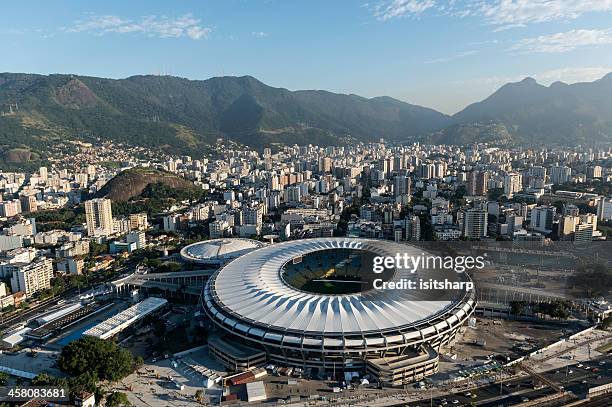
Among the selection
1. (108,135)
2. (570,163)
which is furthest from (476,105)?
(108,135)

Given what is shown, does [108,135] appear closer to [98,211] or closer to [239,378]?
[98,211]

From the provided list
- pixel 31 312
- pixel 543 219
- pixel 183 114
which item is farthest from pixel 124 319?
pixel 183 114

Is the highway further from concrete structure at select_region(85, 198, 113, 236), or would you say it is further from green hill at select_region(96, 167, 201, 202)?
green hill at select_region(96, 167, 201, 202)

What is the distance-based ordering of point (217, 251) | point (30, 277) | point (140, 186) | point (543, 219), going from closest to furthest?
point (30, 277)
point (217, 251)
point (543, 219)
point (140, 186)

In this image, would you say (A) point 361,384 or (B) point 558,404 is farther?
(A) point 361,384

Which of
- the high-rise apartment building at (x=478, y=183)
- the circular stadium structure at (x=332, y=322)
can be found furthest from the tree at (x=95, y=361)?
the high-rise apartment building at (x=478, y=183)

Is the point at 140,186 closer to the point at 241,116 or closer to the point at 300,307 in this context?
the point at 300,307

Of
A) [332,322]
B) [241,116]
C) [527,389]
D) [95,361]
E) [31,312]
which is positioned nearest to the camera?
A: [527,389]

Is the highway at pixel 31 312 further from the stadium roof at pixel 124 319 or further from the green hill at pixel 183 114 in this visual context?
the green hill at pixel 183 114
